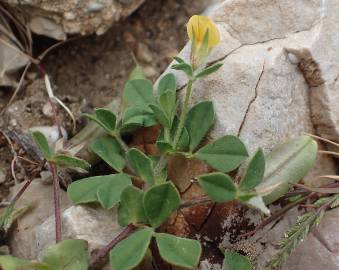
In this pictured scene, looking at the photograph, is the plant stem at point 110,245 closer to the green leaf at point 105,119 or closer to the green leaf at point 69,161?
the green leaf at point 69,161

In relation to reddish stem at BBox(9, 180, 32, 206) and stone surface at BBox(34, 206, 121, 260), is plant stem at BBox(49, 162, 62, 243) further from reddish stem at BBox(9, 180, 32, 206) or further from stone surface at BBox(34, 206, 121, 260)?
reddish stem at BBox(9, 180, 32, 206)

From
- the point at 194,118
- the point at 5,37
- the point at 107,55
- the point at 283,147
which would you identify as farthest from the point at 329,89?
the point at 5,37

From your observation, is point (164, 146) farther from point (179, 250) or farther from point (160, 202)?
point (179, 250)

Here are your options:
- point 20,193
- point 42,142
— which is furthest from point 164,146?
point 20,193

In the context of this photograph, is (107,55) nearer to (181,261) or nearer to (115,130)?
(115,130)

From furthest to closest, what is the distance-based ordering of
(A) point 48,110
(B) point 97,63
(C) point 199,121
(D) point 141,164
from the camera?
(B) point 97,63 → (A) point 48,110 → (C) point 199,121 → (D) point 141,164

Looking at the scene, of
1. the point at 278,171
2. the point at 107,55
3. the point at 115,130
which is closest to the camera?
the point at 278,171

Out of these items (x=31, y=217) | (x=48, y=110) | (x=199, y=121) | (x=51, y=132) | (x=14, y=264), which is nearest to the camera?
(x=14, y=264)
